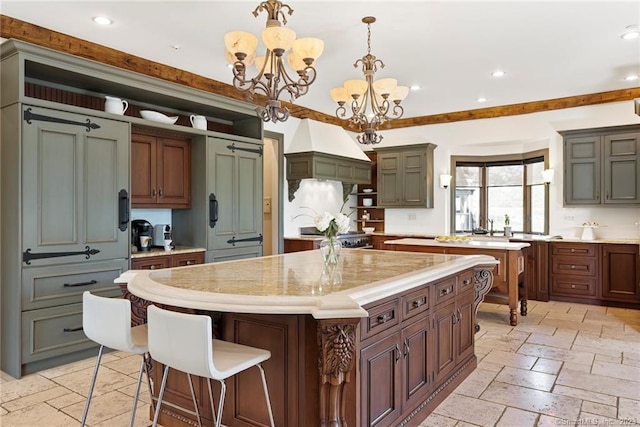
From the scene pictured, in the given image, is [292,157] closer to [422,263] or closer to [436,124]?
[436,124]

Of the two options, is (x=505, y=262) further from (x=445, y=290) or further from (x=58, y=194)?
(x=58, y=194)

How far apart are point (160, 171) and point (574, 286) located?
216 inches

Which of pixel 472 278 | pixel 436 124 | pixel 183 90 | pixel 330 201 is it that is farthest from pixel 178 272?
pixel 436 124

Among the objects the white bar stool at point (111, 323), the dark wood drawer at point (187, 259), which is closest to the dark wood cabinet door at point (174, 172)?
the dark wood drawer at point (187, 259)

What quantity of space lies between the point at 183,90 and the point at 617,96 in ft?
18.3

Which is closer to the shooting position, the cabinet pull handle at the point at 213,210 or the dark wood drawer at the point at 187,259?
the dark wood drawer at the point at 187,259

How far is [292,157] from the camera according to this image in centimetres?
663

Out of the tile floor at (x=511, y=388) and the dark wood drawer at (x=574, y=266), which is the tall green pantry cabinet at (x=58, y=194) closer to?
the tile floor at (x=511, y=388)

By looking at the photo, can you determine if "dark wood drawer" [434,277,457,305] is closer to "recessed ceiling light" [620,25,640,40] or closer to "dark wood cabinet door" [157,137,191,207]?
"recessed ceiling light" [620,25,640,40]

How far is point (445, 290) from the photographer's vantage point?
291 cm

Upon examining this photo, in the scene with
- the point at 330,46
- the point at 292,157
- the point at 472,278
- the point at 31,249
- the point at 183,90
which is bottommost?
the point at 472,278

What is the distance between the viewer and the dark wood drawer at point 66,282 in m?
3.39

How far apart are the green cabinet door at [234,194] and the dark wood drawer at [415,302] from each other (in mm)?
2869

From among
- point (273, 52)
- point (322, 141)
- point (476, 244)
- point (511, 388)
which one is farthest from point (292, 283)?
point (322, 141)
